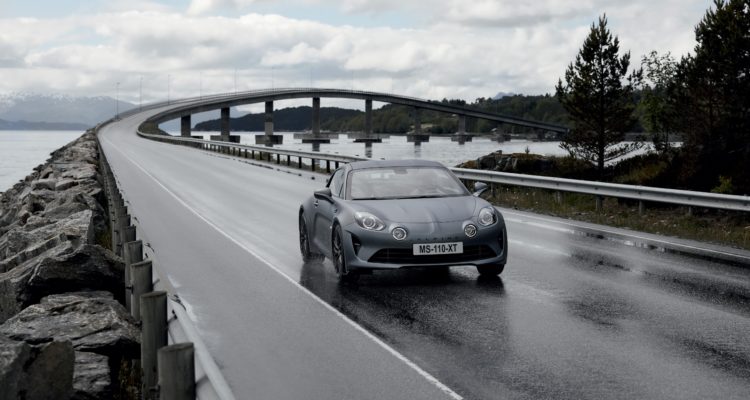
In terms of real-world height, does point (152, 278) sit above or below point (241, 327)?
above

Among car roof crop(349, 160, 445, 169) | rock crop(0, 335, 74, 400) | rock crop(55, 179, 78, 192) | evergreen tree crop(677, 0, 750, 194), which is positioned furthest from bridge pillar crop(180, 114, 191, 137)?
rock crop(0, 335, 74, 400)

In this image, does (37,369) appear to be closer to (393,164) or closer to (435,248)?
(435,248)

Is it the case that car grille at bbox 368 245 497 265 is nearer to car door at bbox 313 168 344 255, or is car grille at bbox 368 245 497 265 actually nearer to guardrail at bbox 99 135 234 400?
car door at bbox 313 168 344 255

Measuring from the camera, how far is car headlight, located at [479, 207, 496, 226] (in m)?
9.99

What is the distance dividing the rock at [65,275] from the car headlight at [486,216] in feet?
13.5

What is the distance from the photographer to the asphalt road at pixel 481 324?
20.0 feet

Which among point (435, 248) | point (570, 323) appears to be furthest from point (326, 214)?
point (570, 323)

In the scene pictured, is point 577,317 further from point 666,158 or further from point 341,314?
point 666,158

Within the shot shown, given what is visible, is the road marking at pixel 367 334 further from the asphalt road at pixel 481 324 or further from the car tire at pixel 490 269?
the car tire at pixel 490 269

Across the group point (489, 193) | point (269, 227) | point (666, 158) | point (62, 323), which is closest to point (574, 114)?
point (666, 158)

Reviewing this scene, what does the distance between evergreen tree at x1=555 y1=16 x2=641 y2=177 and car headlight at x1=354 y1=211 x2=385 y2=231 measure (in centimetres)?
4691

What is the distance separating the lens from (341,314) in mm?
8570

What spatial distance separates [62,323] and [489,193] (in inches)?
715

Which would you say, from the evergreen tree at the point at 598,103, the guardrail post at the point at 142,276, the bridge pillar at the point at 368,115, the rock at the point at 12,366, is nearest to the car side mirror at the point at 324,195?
the guardrail post at the point at 142,276
